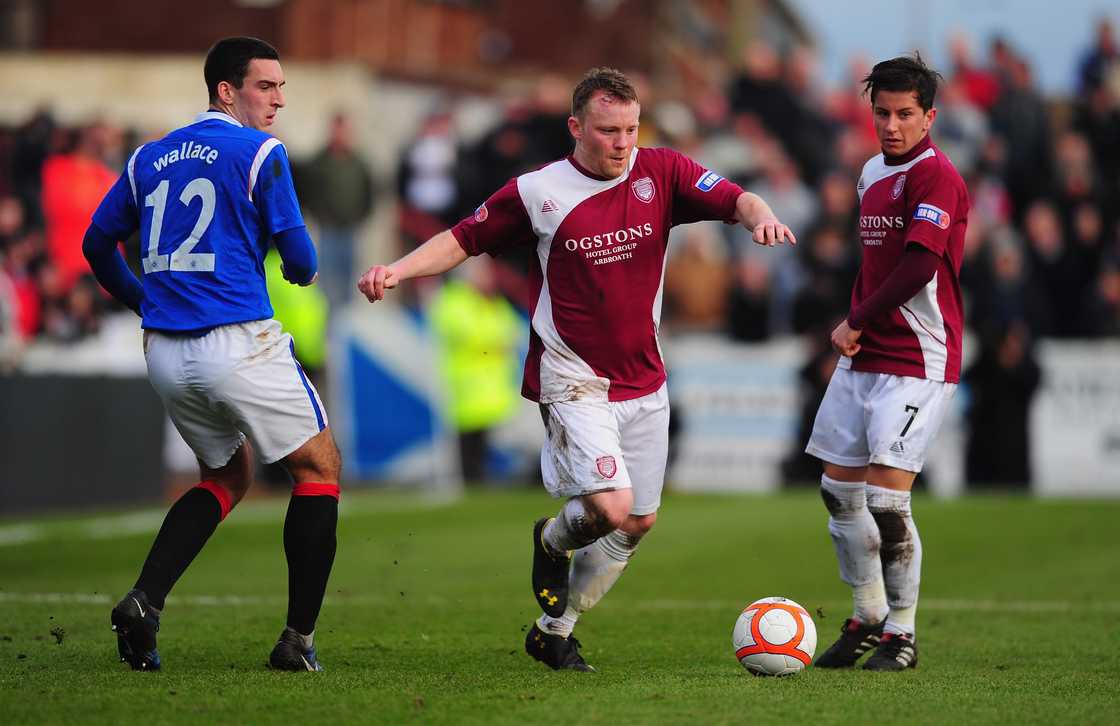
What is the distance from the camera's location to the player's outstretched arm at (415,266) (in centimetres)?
700

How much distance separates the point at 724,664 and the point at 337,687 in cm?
185

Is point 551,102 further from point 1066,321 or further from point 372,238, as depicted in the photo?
point 1066,321

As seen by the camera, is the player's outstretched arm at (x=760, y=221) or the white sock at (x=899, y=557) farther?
the white sock at (x=899, y=557)

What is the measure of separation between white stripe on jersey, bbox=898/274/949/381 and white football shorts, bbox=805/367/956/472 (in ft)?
0.25

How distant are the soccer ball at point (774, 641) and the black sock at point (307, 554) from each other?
1737mm

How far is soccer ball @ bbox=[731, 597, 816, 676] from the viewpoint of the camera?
7.08m

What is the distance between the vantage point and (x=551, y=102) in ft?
71.4

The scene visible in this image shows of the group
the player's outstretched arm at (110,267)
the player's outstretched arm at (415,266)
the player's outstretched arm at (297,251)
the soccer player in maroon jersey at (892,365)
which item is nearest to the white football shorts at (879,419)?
the soccer player in maroon jersey at (892,365)

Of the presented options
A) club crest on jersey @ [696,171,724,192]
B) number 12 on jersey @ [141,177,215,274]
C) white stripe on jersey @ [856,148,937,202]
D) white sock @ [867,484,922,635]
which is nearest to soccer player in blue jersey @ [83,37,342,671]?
number 12 on jersey @ [141,177,215,274]

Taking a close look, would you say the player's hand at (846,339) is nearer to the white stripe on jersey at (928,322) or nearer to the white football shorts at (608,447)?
the white stripe on jersey at (928,322)

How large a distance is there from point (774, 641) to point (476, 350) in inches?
527

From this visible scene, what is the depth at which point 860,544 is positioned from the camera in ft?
25.4

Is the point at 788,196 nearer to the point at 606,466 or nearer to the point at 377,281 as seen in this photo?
the point at 606,466

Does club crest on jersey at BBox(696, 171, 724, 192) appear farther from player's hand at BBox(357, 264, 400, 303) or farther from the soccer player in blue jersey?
the soccer player in blue jersey
